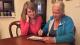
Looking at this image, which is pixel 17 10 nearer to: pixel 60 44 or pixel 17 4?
pixel 17 4

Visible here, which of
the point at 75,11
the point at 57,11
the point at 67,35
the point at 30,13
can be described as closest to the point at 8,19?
the point at 30,13

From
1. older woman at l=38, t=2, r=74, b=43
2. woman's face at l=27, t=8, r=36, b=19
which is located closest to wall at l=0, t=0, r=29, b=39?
woman's face at l=27, t=8, r=36, b=19

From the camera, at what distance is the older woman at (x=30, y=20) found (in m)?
2.48

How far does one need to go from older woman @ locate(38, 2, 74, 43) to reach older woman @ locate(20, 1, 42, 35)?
0.24 meters

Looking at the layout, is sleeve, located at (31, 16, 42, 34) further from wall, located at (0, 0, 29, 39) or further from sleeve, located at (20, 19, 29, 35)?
wall, located at (0, 0, 29, 39)

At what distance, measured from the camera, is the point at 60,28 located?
2178 mm

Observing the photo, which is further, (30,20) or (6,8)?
(6,8)

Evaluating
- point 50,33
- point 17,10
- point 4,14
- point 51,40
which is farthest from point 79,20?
point 4,14

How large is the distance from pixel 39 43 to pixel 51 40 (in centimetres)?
15

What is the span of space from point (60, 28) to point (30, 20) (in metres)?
0.58

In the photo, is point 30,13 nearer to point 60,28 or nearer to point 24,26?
point 24,26

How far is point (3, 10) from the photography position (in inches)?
143

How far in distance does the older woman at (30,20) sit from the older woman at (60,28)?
0.24 m

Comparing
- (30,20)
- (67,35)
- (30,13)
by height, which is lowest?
(67,35)
